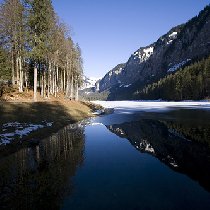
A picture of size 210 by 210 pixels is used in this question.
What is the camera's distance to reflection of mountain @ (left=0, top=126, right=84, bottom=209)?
32.6 feet

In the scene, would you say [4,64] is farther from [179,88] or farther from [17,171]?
[179,88]

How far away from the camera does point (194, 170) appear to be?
13352 mm

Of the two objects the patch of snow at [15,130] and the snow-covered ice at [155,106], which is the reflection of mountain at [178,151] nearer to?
the patch of snow at [15,130]

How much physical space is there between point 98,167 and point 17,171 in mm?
4078

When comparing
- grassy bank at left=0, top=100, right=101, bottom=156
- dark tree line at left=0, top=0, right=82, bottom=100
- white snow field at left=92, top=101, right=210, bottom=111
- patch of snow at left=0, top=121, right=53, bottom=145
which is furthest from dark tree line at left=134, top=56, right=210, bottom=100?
patch of snow at left=0, top=121, right=53, bottom=145

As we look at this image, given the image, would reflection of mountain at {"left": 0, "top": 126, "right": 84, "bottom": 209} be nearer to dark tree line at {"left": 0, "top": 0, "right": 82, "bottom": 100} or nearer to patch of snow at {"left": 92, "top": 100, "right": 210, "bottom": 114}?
dark tree line at {"left": 0, "top": 0, "right": 82, "bottom": 100}

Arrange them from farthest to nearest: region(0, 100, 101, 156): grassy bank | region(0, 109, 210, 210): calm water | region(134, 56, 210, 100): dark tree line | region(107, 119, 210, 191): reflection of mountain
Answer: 1. region(134, 56, 210, 100): dark tree line
2. region(0, 100, 101, 156): grassy bank
3. region(107, 119, 210, 191): reflection of mountain
4. region(0, 109, 210, 210): calm water

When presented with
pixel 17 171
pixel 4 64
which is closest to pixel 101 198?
pixel 17 171

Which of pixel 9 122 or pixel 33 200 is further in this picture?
pixel 9 122

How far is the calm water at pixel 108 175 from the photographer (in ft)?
31.9

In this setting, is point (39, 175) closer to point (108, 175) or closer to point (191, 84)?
point (108, 175)

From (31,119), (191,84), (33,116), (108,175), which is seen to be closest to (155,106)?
(191,84)

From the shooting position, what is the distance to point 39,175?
12781 millimetres

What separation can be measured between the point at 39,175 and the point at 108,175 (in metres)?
3.24
